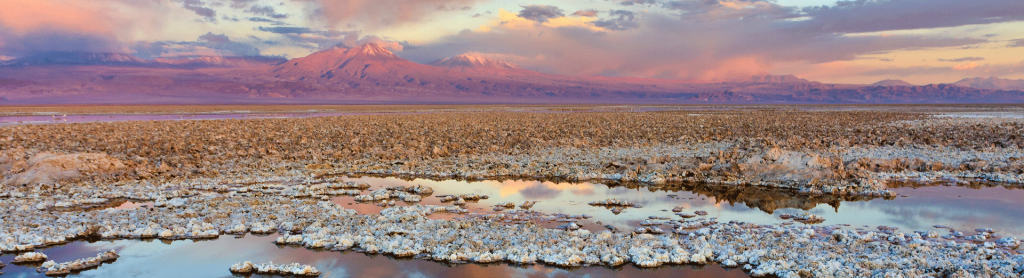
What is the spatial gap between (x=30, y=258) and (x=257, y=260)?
2.84 meters

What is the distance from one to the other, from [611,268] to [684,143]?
15.9 m

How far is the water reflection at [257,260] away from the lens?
21.6 feet

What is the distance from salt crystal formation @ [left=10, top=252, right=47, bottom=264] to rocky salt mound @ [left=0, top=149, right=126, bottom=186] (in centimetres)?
A: 652

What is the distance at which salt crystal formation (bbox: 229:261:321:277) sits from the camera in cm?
654

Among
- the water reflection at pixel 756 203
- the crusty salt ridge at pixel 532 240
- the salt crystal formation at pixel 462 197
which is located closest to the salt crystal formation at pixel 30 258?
the crusty salt ridge at pixel 532 240

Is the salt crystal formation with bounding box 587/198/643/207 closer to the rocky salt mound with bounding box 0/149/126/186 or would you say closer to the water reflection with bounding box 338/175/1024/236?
the water reflection with bounding box 338/175/1024/236

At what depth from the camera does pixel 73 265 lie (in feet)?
22.2

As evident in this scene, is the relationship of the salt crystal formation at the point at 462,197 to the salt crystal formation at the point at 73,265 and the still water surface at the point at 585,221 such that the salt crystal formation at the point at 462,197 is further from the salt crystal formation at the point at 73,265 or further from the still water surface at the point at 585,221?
the salt crystal formation at the point at 73,265

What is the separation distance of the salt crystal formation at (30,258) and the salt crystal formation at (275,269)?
102 inches

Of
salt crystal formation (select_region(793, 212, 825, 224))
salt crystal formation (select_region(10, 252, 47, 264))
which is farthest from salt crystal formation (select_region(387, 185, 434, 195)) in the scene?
salt crystal formation (select_region(793, 212, 825, 224))

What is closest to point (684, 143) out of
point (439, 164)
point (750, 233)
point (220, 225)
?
point (439, 164)

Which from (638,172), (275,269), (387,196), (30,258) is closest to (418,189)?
(387,196)

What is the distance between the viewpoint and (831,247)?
7270 millimetres

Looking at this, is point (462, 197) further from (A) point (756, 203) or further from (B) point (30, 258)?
(B) point (30, 258)
